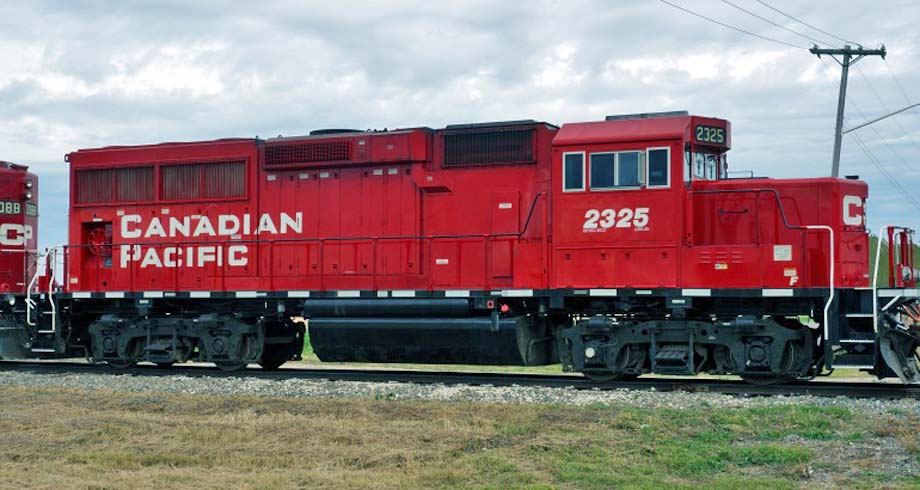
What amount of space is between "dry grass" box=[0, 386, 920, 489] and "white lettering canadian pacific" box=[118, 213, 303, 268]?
5.26 meters

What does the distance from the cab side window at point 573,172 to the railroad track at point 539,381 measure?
2.69m

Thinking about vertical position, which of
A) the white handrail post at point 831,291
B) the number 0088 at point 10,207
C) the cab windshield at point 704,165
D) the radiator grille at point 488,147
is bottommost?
the white handrail post at point 831,291

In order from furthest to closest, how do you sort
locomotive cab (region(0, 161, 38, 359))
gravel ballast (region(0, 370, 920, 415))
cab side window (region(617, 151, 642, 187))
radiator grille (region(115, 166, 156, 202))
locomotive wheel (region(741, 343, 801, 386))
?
1. locomotive cab (region(0, 161, 38, 359))
2. radiator grille (region(115, 166, 156, 202))
3. cab side window (region(617, 151, 642, 187))
4. locomotive wheel (region(741, 343, 801, 386))
5. gravel ballast (region(0, 370, 920, 415))

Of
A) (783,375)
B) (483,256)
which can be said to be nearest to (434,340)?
(483,256)

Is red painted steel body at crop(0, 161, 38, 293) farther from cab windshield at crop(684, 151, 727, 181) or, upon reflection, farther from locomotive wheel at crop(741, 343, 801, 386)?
locomotive wheel at crop(741, 343, 801, 386)

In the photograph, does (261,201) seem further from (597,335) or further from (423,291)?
(597,335)

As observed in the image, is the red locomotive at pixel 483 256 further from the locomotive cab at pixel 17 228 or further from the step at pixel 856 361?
the locomotive cab at pixel 17 228

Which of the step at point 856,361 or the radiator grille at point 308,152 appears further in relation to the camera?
the radiator grille at point 308,152

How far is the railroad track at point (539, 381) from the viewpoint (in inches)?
489

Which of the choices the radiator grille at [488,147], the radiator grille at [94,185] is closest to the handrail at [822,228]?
the radiator grille at [488,147]

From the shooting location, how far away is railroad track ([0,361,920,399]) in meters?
12.4

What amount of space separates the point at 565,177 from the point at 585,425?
15.9 ft

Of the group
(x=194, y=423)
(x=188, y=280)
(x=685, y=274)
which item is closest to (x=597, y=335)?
(x=685, y=274)

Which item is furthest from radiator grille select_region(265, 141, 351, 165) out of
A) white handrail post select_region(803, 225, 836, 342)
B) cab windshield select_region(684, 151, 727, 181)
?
white handrail post select_region(803, 225, 836, 342)
